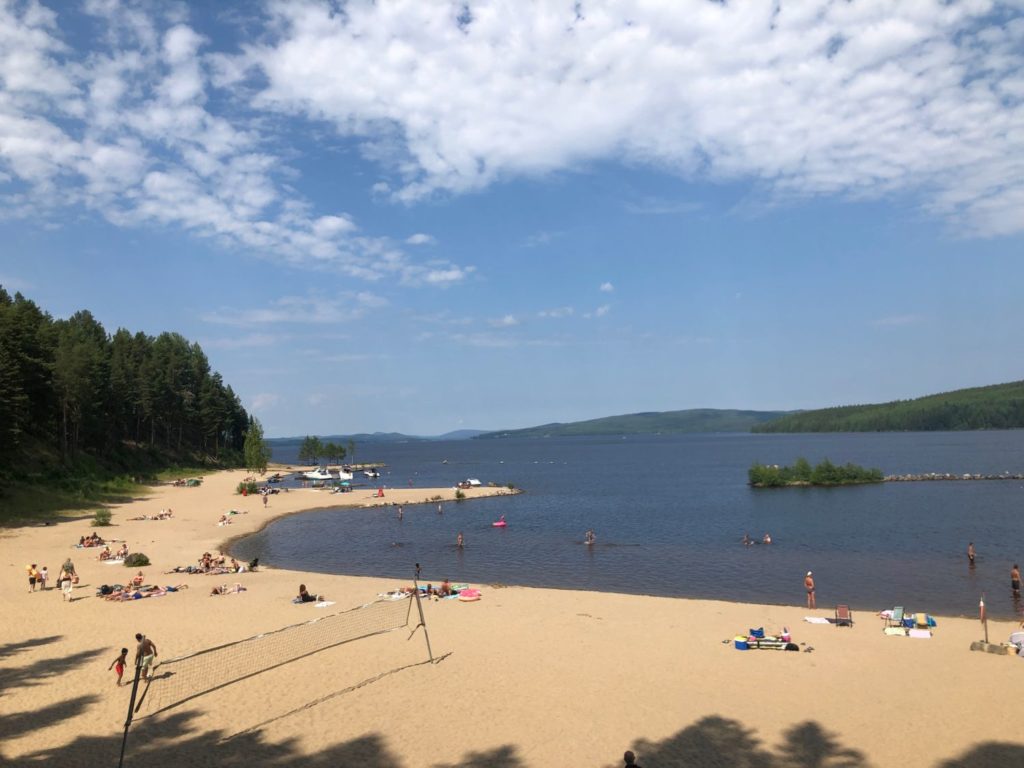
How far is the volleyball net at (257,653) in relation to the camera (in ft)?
54.0

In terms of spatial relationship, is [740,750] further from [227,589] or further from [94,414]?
[94,414]

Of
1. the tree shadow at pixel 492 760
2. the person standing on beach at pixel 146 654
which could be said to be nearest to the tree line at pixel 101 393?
the person standing on beach at pixel 146 654

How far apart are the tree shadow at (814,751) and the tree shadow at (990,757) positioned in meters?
1.65

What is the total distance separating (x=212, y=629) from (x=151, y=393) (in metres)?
77.9

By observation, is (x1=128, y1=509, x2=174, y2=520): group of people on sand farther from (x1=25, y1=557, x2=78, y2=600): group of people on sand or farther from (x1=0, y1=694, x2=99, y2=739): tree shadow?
(x1=0, y1=694, x2=99, y2=739): tree shadow

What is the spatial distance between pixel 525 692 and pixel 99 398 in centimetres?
7360

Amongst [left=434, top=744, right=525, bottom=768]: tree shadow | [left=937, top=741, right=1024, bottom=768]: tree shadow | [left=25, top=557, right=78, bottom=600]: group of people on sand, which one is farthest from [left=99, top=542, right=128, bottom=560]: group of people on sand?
[left=937, top=741, right=1024, bottom=768]: tree shadow

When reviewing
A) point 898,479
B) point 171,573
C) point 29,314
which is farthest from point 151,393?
point 898,479

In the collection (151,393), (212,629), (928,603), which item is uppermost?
(151,393)

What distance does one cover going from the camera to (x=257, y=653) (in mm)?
19891

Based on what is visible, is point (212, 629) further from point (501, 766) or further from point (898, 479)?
point (898, 479)

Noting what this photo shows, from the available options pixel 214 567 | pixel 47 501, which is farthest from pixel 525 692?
pixel 47 501

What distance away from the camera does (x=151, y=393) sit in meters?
89.5

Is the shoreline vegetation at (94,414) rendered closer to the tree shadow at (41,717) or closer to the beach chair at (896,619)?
the tree shadow at (41,717)
